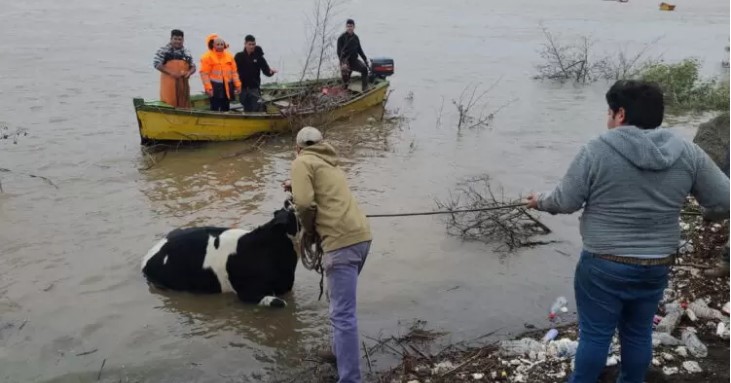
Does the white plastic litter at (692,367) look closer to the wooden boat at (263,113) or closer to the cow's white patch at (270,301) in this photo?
the cow's white patch at (270,301)

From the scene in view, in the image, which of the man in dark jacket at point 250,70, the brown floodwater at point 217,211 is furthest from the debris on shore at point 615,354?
the man in dark jacket at point 250,70

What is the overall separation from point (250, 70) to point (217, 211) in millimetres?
4460

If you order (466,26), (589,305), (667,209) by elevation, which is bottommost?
(589,305)

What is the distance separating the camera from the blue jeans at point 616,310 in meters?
3.53

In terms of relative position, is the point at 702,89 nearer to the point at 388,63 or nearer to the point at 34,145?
the point at 388,63

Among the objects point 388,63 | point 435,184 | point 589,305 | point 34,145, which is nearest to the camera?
point 589,305

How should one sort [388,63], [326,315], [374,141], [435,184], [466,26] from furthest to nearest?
[466,26] < [388,63] < [374,141] < [435,184] < [326,315]

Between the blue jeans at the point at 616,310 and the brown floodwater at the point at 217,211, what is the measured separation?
1982 millimetres

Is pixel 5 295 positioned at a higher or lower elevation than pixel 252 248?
lower

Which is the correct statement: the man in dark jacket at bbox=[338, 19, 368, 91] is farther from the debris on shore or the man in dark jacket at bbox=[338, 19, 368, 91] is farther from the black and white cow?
the debris on shore

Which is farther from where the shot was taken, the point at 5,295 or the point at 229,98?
the point at 229,98

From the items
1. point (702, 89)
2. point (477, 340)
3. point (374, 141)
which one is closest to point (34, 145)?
point (374, 141)

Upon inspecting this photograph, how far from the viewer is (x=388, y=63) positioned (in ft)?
55.0

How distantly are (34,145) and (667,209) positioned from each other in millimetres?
12308
